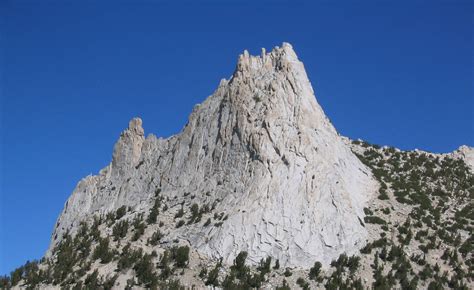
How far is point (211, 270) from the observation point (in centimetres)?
3956

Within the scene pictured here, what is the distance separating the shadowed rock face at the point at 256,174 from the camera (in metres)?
41.8

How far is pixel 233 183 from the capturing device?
45094 millimetres

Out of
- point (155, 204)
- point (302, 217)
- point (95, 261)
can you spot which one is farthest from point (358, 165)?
point (95, 261)

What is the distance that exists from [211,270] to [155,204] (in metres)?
8.68

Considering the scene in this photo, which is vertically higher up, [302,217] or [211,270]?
[302,217]

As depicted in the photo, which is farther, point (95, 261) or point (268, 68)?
point (268, 68)

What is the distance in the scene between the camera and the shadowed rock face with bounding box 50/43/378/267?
41750mm

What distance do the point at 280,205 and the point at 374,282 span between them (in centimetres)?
725

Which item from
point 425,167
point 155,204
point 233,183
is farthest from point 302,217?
point 425,167

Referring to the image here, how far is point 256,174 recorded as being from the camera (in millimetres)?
44312

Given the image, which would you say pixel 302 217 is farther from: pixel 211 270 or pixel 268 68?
pixel 268 68

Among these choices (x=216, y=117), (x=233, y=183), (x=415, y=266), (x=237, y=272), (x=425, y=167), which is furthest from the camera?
(x=425, y=167)

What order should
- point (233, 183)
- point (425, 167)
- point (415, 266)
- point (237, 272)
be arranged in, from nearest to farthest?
point (237, 272)
point (415, 266)
point (233, 183)
point (425, 167)

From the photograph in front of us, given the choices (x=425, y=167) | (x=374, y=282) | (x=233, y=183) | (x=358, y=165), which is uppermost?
(x=425, y=167)
